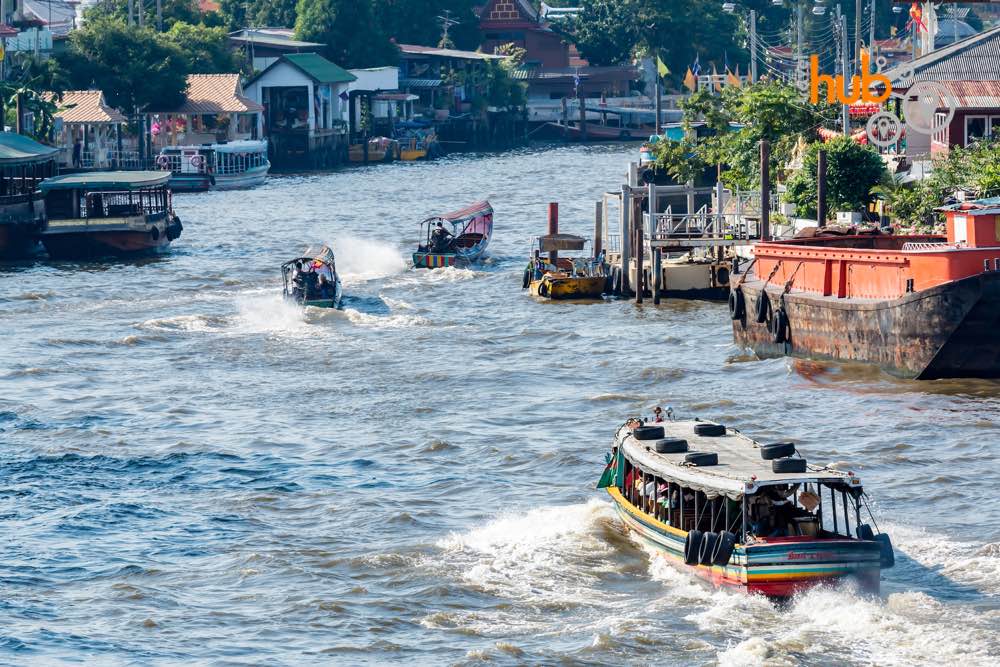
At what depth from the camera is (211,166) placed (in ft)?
355

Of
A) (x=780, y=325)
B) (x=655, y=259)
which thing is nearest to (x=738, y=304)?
(x=780, y=325)

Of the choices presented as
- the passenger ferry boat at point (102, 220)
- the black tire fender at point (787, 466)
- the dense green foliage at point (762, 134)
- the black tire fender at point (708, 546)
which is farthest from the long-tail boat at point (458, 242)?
the black tire fender at point (787, 466)

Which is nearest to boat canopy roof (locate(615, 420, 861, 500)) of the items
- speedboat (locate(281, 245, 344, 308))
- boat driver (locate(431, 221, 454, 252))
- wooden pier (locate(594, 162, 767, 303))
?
wooden pier (locate(594, 162, 767, 303))

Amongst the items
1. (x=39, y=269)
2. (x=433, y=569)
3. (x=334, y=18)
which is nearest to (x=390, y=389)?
(x=433, y=569)

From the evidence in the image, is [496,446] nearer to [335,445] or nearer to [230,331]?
[335,445]

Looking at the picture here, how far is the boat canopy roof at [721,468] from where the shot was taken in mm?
23984

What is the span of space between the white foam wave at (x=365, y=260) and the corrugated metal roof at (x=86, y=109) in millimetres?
40514

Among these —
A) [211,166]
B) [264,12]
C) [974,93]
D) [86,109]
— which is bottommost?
[211,166]

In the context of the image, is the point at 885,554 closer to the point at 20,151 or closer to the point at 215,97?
the point at 20,151

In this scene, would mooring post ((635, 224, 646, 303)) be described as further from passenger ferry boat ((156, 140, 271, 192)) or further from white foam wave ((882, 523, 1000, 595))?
passenger ferry boat ((156, 140, 271, 192))

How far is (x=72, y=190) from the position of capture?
7312cm

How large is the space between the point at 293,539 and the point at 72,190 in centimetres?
4724

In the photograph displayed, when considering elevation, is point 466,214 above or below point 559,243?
above

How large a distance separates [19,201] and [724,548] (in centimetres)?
5216
